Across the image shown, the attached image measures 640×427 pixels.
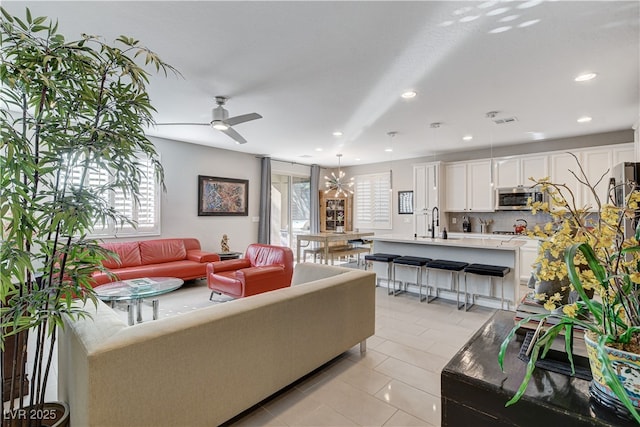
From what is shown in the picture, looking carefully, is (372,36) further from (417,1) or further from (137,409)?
(137,409)

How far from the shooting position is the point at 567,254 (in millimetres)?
781

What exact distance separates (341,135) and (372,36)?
9.95 ft

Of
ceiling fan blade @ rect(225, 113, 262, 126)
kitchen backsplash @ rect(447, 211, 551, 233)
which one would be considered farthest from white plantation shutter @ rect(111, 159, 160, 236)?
kitchen backsplash @ rect(447, 211, 551, 233)

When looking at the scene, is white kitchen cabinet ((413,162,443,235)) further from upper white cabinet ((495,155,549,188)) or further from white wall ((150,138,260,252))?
white wall ((150,138,260,252))

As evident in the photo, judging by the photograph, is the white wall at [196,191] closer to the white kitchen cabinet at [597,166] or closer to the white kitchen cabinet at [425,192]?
the white kitchen cabinet at [425,192]

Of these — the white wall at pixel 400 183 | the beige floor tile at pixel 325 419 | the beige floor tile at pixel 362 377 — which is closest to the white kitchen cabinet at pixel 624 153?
the white wall at pixel 400 183

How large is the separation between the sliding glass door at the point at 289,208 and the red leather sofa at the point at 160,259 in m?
2.53

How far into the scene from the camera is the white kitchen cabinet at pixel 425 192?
269 inches

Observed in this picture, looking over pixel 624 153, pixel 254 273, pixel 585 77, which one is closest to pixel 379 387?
pixel 254 273

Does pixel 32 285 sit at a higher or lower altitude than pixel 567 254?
lower

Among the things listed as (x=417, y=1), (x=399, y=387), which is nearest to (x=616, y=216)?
(x=417, y=1)

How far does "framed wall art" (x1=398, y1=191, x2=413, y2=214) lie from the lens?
7.74 metres

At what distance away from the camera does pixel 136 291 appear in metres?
Result: 3.13

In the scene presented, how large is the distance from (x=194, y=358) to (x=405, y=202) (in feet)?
22.7
